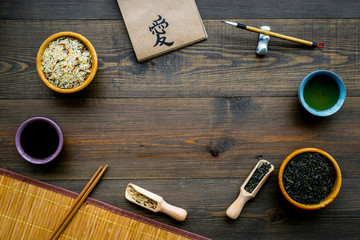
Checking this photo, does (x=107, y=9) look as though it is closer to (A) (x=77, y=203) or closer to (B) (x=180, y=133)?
(B) (x=180, y=133)

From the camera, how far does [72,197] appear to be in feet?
4.01

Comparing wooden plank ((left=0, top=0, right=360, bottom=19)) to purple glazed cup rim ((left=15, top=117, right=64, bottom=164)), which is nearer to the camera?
purple glazed cup rim ((left=15, top=117, right=64, bottom=164))

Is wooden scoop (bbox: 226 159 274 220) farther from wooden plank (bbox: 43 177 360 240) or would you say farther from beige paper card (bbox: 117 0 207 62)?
beige paper card (bbox: 117 0 207 62)

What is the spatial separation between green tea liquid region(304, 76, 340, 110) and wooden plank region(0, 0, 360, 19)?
30 cm

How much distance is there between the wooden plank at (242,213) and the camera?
4.05 ft

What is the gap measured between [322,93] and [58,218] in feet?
3.95

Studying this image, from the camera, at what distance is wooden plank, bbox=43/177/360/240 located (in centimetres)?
123

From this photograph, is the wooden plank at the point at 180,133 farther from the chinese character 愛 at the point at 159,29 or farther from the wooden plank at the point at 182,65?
the chinese character 愛 at the point at 159,29

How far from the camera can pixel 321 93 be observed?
3.99ft

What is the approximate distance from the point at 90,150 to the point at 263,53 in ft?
2.77

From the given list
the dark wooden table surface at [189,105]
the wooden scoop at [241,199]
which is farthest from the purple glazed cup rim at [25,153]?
the wooden scoop at [241,199]

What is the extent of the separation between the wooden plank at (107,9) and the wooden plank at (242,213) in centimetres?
69

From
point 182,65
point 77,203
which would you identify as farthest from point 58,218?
point 182,65

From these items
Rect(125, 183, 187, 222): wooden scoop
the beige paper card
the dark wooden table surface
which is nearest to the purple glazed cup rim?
the dark wooden table surface
